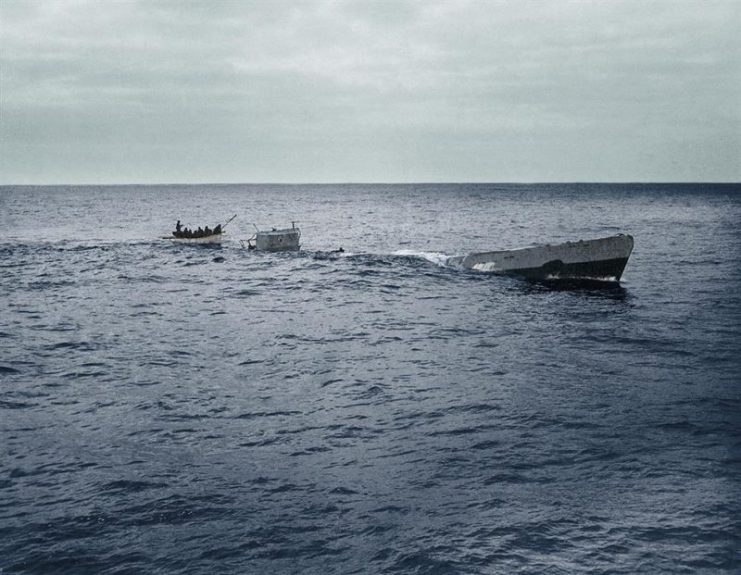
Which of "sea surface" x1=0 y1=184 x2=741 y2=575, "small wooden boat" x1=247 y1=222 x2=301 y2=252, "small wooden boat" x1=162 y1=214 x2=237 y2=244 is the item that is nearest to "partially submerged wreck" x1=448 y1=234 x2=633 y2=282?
"sea surface" x1=0 y1=184 x2=741 y2=575

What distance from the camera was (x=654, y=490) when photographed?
32.5 feet

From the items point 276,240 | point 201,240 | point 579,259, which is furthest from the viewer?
point 201,240

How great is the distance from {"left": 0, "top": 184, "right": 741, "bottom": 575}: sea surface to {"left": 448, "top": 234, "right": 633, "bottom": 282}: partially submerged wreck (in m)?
3.02

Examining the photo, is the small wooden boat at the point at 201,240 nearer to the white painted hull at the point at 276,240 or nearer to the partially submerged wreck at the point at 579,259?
the white painted hull at the point at 276,240

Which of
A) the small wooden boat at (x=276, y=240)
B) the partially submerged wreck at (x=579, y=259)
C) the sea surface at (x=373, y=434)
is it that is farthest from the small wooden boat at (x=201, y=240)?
the partially submerged wreck at (x=579, y=259)

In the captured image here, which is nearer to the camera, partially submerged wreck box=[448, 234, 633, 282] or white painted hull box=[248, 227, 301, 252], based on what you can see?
partially submerged wreck box=[448, 234, 633, 282]

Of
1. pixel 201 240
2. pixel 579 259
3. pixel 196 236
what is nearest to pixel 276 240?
pixel 201 240

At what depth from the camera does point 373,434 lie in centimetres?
1257

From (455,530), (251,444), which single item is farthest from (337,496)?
(251,444)

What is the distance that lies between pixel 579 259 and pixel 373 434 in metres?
21.8

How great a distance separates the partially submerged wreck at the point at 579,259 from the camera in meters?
30.8

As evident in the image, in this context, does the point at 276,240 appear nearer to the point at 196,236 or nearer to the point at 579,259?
the point at 196,236

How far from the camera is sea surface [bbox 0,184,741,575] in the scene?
8.43 metres

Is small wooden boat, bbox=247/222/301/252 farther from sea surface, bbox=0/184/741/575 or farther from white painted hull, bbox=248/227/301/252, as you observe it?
sea surface, bbox=0/184/741/575
